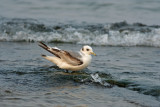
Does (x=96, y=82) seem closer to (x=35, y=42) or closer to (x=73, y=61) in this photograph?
(x=73, y=61)

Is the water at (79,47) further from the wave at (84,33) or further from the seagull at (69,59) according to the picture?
the seagull at (69,59)

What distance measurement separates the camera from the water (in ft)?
15.3

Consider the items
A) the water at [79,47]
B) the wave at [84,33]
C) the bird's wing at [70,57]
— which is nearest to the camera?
the water at [79,47]

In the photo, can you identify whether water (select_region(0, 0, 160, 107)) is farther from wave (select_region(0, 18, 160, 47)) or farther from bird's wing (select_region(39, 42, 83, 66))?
bird's wing (select_region(39, 42, 83, 66))

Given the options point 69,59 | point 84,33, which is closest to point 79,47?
point 84,33

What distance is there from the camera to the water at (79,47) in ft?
15.3

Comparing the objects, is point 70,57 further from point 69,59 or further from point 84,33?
point 84,33

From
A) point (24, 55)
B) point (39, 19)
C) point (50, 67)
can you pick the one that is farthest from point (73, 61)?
point (39, 19)

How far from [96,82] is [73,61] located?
2.81 ft

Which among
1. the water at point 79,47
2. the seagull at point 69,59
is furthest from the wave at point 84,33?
the seagull at point 69,59

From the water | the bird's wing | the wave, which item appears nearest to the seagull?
the bird's wing

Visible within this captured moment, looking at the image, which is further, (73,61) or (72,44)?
(72,44)

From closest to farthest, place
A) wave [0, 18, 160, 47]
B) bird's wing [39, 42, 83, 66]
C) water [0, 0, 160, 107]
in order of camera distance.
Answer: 1. water [0, 0, 160, 107]
2. bird's wing [39, 42, 83, 66]
3. wave [0, 18, 160, 47]

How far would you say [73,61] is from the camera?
6207 mm
